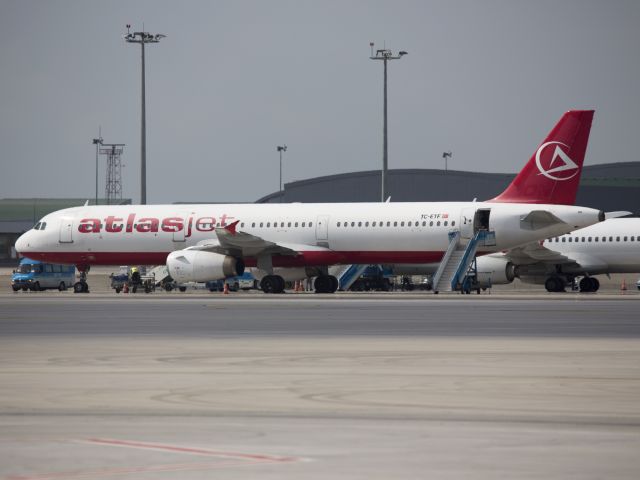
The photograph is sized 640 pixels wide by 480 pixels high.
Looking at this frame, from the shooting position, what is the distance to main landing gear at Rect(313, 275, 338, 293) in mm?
59625

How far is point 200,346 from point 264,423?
11017 mm

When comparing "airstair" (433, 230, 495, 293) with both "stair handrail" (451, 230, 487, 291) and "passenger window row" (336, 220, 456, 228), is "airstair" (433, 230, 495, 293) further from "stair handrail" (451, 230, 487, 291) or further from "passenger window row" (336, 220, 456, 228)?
"passenger window row" (336, 220, 456, 228)

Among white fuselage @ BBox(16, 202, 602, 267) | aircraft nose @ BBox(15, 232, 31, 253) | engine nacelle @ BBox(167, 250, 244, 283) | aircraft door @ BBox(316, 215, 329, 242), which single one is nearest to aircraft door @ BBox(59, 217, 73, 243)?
white fuselage @ BBox(16, 202, 602, 267)

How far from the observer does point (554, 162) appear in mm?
54656

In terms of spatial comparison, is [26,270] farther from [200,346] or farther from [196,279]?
[200,346]

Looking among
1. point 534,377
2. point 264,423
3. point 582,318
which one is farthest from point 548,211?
point 264,423

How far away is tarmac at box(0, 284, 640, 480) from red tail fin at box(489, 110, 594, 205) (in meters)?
24.3

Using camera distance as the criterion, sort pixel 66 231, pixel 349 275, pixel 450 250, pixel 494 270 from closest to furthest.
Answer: pixel 450 250, pixel 66 231, pixel 349 275, pixel 494 270

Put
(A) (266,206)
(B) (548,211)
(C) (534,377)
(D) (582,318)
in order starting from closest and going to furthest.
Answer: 1. (C) (534,377)
2. (D) (582,318)
3. (B) (548,211)
4. (A) (266,206)

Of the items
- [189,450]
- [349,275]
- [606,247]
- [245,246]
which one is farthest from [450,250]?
[189,450]

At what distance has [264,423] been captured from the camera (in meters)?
13.4

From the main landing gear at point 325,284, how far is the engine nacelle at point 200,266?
505cm

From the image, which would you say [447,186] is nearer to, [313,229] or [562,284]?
[562,284]

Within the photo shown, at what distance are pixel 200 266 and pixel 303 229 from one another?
5024 mm
